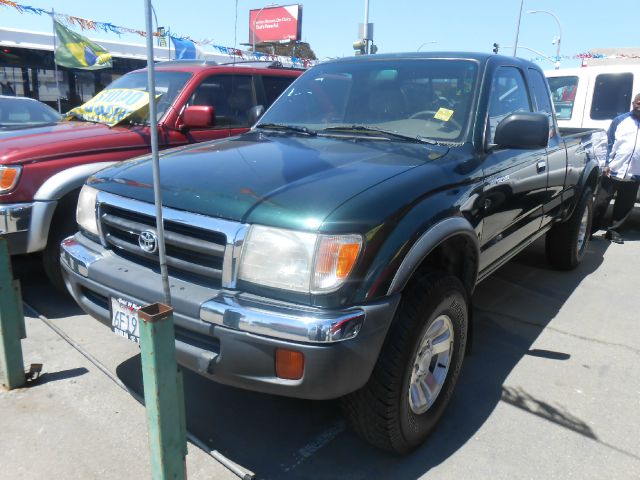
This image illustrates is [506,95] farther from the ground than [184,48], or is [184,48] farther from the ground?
[184,48]

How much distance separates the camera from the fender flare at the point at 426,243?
6.81 ft

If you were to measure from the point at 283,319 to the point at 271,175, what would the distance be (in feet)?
2.38

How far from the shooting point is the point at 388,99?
10.7 feet

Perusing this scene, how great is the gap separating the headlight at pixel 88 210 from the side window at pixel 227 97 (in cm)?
208

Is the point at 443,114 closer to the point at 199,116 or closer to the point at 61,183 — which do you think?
the point at 199,116

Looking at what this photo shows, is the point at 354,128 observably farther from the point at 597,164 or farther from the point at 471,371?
the point at 597,164

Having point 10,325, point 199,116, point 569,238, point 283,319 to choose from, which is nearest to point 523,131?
point 283,319

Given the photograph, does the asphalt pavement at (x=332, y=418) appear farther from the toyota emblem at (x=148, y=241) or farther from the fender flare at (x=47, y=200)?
the toyota emblem at (x=148, y=241)

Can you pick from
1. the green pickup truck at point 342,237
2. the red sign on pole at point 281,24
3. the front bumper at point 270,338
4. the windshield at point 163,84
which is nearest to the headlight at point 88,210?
the green pickup truck at point 342,237

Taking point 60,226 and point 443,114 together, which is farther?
point 60,226

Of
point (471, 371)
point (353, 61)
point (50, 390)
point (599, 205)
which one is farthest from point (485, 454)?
point (599, 205)

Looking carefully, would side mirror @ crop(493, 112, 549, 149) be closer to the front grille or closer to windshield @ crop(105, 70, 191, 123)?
the front grille

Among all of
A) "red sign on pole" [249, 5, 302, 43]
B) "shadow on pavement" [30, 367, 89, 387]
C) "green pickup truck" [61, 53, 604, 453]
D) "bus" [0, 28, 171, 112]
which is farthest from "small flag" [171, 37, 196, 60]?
"red sign on pole" [249, 5, 302, 43]

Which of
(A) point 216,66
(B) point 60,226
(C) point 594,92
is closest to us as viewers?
(B) point 60,226
